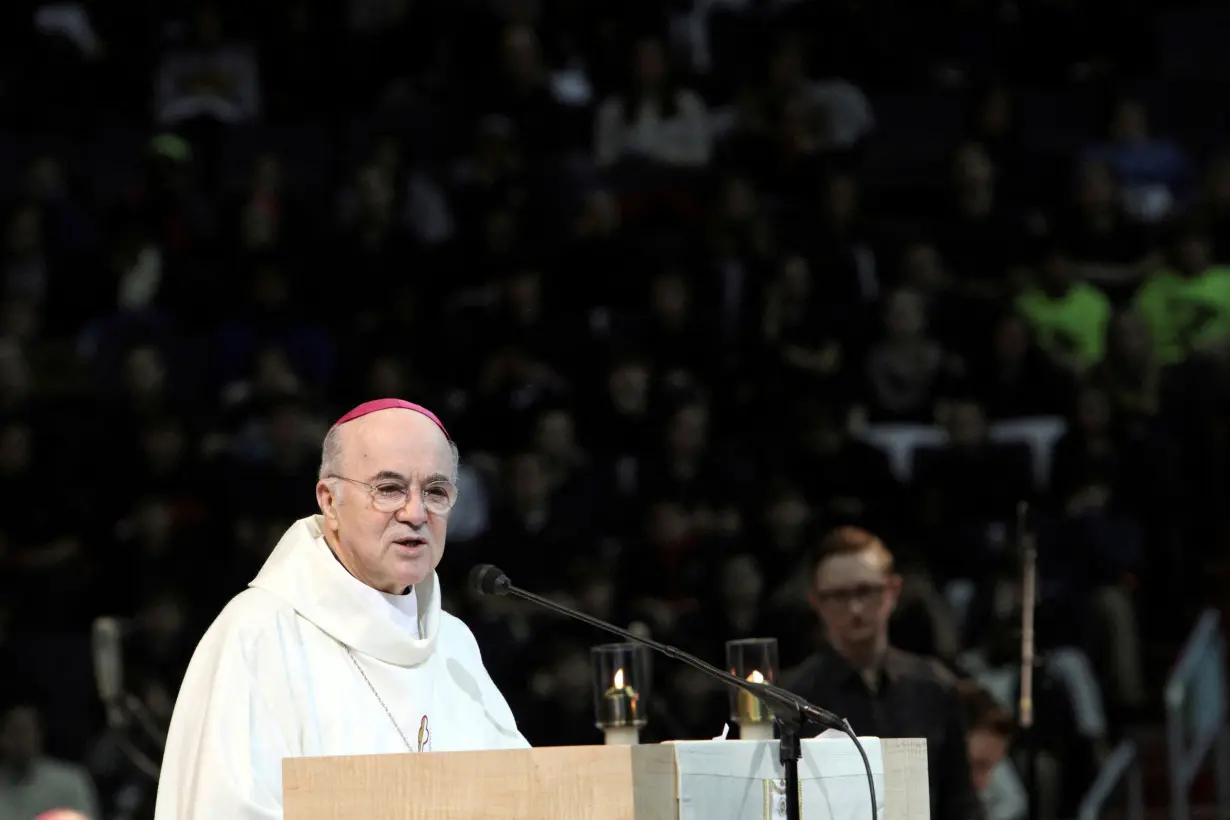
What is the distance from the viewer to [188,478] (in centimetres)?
1002

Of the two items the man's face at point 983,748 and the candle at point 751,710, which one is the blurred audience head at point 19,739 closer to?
the man's face at point 983,748

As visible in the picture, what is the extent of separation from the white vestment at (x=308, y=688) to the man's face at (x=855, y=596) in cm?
150

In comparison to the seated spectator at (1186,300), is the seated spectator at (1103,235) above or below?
above

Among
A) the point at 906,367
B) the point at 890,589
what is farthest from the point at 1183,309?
the point at 890,589

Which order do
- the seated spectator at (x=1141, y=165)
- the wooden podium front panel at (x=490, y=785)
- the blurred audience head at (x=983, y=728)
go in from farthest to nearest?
1. the seated spectator at (x=1141, y=165)
2. the blurred audience head at (x=983, y=728)
3. the wooden podium front panel at (x=490, y=785)

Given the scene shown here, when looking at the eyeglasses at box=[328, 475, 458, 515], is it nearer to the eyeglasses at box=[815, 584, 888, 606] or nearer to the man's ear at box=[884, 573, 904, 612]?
the eyeglasses at box=[815, 584, 888, 606]

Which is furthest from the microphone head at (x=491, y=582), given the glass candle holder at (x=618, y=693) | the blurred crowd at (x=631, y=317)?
the blurred crowd at (x=631, y=317)

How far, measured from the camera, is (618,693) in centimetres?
394

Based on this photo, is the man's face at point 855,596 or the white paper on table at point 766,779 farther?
the man's face at point 855,596

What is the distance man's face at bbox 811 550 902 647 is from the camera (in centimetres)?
584

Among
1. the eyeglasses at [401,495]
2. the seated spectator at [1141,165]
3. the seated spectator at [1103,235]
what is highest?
the seated spectator at [1141,165]

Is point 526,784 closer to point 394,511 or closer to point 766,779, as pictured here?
point 766,779

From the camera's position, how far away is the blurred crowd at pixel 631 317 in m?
9.21

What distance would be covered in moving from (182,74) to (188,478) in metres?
3.77
